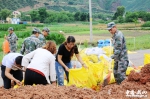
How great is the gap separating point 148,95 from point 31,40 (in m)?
4.70

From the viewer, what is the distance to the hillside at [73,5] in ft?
327

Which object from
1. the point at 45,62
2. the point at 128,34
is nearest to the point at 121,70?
the point at 45,62

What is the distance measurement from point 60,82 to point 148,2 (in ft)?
390

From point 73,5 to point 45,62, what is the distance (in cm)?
11527

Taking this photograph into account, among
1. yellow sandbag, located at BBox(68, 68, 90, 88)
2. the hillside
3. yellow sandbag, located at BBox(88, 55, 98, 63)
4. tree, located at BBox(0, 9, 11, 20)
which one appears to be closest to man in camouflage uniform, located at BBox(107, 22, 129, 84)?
yellow sandbag, located at BBox(68, 68, 90, 88)

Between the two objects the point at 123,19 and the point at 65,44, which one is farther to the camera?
the point at 123,19

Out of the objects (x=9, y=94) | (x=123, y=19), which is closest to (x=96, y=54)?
(x=9, y=94)

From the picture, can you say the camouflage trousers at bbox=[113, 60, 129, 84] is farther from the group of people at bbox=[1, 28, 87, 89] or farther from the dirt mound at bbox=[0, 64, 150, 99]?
the dirt mound at bbox=[0, 64, 150, 99]

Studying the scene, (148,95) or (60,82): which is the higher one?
(148,95)

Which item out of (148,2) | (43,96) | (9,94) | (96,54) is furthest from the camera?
(148,2)

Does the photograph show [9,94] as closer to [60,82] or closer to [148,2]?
[60,82]

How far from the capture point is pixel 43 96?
3.46m

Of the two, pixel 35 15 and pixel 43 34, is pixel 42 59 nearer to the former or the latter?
pixel 43 34

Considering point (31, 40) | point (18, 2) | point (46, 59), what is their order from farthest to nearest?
1. point (18, 2)
2. point (31, 40)
3. point (46, 59)
